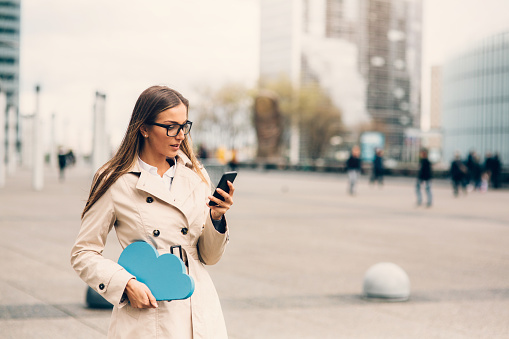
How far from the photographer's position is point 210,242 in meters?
2.50

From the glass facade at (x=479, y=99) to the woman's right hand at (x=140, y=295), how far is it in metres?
73.0

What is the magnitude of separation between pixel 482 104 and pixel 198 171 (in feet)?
264

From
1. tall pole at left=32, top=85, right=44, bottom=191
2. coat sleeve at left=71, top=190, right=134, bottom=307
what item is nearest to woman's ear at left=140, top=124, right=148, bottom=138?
coat sleeve at left=71, top=190, right=134, bottom=307

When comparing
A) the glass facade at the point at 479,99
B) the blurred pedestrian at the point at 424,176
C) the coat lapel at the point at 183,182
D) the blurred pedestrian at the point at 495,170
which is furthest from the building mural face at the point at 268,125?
the coat lapel at the point at 183,182

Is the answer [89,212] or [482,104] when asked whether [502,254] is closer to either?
[89,212]

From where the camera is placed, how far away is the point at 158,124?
2.52m

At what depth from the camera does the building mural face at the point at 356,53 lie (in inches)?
5340

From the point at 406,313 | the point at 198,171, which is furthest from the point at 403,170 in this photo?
the point at 198,171

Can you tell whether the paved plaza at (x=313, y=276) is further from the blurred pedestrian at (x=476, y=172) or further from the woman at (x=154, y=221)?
the blurred pedestrian at (x=476, y=172)

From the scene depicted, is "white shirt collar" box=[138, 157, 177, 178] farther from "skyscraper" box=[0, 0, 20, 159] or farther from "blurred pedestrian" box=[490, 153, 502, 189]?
"skyscraper" box=[0, 0, 20, 159]

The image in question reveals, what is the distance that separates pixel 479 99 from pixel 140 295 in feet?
268

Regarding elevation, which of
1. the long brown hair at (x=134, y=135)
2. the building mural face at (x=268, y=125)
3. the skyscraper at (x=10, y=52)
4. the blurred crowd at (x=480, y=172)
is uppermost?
the skyscraper at (x=10, y=52)

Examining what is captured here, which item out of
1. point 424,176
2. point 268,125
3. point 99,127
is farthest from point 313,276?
point 268,125

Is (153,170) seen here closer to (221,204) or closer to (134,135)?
(134,135)
